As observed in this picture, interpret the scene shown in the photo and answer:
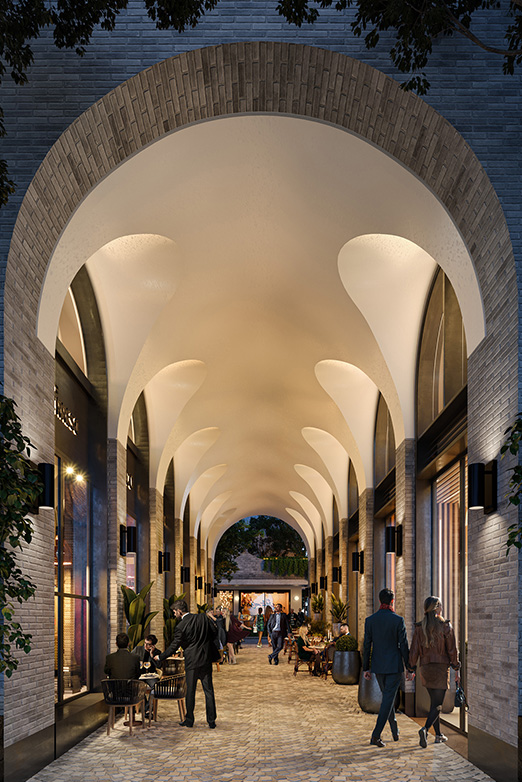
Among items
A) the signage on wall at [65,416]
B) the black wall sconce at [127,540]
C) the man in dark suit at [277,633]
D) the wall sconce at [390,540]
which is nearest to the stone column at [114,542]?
the black wall sconce at [127,540]

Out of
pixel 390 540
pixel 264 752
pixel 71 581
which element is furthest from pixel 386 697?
pixel 390 540

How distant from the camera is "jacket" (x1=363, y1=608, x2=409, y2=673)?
26.0 ft

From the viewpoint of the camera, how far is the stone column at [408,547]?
10508mm

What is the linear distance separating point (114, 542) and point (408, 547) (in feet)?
12.6

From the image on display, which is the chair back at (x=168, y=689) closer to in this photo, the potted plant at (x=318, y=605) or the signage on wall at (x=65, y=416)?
the signage on wall at (x=65, y=416)

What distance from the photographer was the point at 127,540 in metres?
11.4

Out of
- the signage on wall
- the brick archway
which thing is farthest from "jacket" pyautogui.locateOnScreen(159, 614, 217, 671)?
the brick archway

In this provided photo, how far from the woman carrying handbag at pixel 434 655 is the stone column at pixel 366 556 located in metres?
7.01

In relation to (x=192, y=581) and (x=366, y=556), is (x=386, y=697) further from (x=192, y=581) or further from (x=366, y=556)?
(x=192, y=581)

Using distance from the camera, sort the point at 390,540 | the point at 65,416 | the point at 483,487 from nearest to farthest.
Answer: the point at 483,487 → the point at 65,416 → the point at 390,540

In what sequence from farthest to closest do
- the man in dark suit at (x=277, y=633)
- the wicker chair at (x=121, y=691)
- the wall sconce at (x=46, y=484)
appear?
the man in dark suit at (x=277, y=633) < the wicker chair at (x=121, y=691) < the wall sconce at (x=46, y=484)

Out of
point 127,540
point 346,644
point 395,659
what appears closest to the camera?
point 395,659

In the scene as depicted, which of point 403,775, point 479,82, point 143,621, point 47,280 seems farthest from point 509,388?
point 143,621

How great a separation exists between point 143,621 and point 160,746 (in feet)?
9.81
